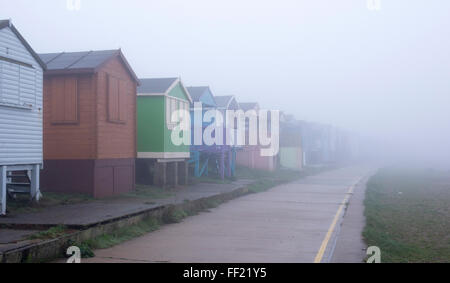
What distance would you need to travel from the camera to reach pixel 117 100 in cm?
1978

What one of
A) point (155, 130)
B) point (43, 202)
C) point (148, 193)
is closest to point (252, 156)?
point (155, 130)

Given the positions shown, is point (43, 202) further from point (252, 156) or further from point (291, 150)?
point (291, 150)

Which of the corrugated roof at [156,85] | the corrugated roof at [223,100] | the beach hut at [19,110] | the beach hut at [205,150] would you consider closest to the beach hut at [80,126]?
the beach hut at [19,110]

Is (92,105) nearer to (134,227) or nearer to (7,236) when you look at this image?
(134,227)

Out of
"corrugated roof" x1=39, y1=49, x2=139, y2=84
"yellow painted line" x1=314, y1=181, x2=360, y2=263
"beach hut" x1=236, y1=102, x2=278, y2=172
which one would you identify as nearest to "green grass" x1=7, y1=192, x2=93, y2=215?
"corrugated roof" x1=39, y1=49, x2=139, y2=84

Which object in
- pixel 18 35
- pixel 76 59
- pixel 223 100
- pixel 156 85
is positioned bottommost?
pixel 156 85

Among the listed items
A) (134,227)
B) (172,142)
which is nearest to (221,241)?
(134,227)

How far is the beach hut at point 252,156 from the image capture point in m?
43.4

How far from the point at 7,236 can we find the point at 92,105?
26.5 feet

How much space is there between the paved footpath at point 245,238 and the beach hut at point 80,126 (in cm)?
390

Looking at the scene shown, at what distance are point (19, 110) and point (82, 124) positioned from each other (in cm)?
388

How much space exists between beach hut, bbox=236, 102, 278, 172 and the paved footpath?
870 inches

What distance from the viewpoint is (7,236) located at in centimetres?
1060

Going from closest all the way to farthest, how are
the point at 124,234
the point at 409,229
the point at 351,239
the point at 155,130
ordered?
the point at 124,234
the point at 351,239
the point at 409,229
the point at 155,130
